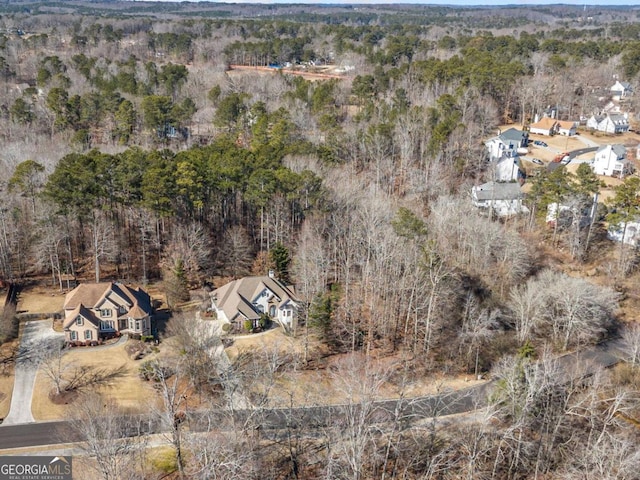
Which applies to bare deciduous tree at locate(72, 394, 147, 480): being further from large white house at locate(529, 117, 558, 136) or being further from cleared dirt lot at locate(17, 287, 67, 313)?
large white house at locate(529, 117, 558, 136)

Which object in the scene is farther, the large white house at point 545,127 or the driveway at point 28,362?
the large white house at point 545,127

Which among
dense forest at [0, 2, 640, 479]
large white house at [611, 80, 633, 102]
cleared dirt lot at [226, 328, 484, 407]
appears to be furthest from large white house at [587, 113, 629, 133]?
cleared dirt lot at [226, 328, 484, 407]

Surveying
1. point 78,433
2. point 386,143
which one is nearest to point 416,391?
point 78,433

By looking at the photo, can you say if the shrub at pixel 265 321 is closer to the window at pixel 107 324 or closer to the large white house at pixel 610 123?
the window at pixel 107 324

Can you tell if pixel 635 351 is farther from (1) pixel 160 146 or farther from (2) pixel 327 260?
(1) pixel 160 146

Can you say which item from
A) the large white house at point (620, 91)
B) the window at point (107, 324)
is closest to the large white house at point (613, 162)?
the large white house at point (620, 91)

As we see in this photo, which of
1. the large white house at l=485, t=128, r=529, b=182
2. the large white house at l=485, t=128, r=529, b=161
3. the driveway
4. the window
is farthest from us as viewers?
the large white house at l=485, t=128, r=529, b=161

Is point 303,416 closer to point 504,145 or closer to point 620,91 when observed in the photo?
point 504,145

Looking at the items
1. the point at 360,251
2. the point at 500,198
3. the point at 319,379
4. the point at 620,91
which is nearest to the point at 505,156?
the point at 500,198
